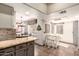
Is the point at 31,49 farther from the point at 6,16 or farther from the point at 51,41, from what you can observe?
the point at 6,16

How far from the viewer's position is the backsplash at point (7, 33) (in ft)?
5.06

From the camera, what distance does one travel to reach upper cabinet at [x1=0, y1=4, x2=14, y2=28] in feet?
5.00

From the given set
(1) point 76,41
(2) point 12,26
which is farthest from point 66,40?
(2) point 12,26

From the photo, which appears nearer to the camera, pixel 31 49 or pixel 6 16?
pixel 6 16

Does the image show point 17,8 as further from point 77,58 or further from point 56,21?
point 77,58

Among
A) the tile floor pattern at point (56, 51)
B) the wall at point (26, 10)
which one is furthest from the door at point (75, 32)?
the wall at point (26, 10)

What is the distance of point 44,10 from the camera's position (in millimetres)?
1707

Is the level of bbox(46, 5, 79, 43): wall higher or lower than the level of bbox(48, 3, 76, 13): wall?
lower

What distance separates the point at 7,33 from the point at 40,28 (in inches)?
24.0

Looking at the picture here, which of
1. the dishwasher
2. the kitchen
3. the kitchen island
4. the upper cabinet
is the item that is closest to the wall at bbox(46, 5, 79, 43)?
the kitchen

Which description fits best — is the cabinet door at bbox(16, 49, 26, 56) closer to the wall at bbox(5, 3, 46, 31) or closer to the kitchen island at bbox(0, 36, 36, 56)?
the kitchen island at bbox(0, 36, 36, 56)

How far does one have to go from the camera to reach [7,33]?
63.1 inches

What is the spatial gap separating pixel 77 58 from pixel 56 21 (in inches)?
30.3

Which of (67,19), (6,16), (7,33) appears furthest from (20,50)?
(67,19)
